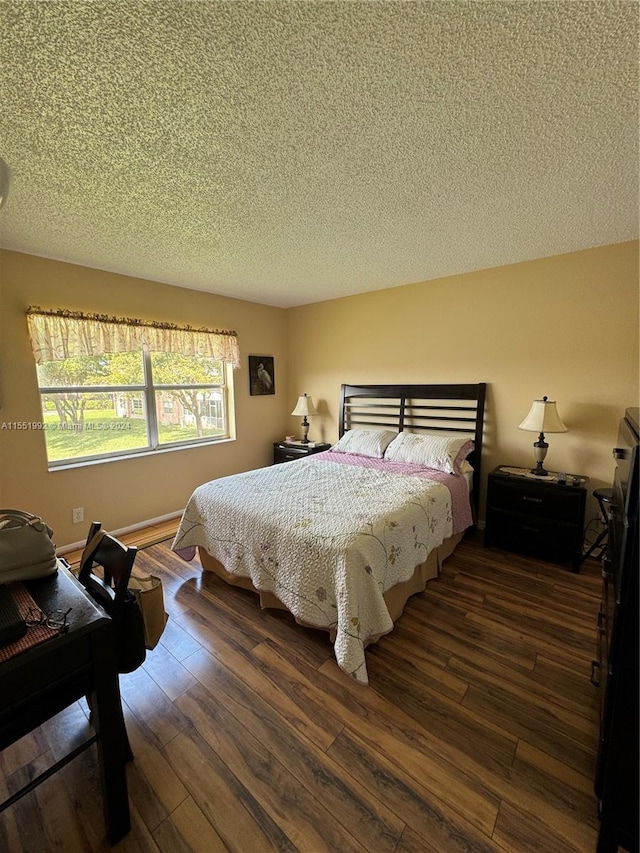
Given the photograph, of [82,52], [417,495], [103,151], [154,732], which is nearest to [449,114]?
[82,52]

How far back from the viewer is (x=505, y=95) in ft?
3.93

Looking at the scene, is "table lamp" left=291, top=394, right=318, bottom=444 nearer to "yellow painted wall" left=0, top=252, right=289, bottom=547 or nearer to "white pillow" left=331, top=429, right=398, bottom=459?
"yellow painted wall" left=0, top=252, right=289, bottom=547

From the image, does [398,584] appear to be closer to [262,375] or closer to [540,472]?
[540,472]

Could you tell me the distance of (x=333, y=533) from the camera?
6.05ft

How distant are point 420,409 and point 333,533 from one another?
7.14 ft

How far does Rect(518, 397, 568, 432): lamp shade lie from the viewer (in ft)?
8.71

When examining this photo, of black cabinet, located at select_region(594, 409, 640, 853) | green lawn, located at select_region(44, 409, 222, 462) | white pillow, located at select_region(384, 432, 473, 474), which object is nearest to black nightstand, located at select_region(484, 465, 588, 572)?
white pillow, located at select_region(384, 432, 473, 474)

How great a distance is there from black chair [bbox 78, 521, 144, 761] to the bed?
0.86m

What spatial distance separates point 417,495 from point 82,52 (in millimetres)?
2524

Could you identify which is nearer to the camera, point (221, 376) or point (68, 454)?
point (68, 454)

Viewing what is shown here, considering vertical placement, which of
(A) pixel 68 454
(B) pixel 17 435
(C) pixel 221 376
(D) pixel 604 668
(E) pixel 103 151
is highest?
(E) pixel 103 151

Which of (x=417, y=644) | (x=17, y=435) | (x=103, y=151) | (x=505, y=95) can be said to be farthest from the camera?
(x=17, y=435)

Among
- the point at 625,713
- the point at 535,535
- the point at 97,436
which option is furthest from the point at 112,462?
the point at 535,535

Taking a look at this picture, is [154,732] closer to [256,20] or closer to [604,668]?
[604,668]
